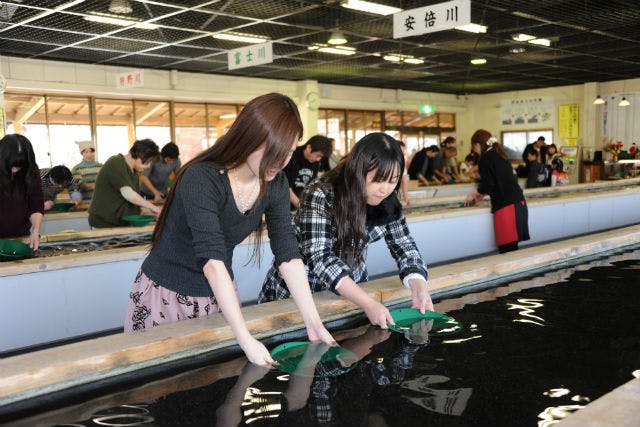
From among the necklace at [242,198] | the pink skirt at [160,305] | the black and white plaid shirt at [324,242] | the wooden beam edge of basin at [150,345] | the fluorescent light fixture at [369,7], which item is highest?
the fluorescent light fixture at [369,7]

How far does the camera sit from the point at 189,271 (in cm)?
177

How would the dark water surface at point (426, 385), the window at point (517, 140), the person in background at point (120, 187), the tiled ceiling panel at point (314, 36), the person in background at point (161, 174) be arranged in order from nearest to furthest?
1. the dark water surface at point (426, 385)
2. the person in background at point (120, 187)
3. the person in background at point (161, 174)
4. the tiled ceiling panel at point (314, 36)
5. the window at point (517, 140)

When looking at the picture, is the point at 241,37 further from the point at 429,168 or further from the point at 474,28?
the point at 429,168

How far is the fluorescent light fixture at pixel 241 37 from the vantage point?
881 cm

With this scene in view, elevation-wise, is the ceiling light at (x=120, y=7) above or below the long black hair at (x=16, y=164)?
above

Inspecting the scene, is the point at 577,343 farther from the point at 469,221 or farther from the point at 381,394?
the point at 469,221

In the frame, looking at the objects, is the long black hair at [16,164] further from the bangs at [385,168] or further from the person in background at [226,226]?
the bangs at [385,168]

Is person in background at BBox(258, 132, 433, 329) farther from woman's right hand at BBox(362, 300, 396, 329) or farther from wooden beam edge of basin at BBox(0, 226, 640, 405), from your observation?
wooden beam edge of basin at BBox(0, 226, 640, 405)

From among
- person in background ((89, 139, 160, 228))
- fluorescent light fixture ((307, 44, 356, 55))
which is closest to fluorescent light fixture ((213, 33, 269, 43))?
fluorescent light fixture ((307, 44, 356, 55))

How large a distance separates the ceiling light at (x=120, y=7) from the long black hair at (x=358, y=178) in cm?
581

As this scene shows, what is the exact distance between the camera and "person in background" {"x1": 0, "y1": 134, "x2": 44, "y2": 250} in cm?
321

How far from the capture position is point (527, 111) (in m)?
17.6

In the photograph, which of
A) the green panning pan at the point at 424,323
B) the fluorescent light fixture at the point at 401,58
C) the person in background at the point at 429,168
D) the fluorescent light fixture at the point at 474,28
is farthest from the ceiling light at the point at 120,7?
the green panning pan at the point at 424,323

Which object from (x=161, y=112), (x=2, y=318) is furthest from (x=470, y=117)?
(x=2, y=318)
